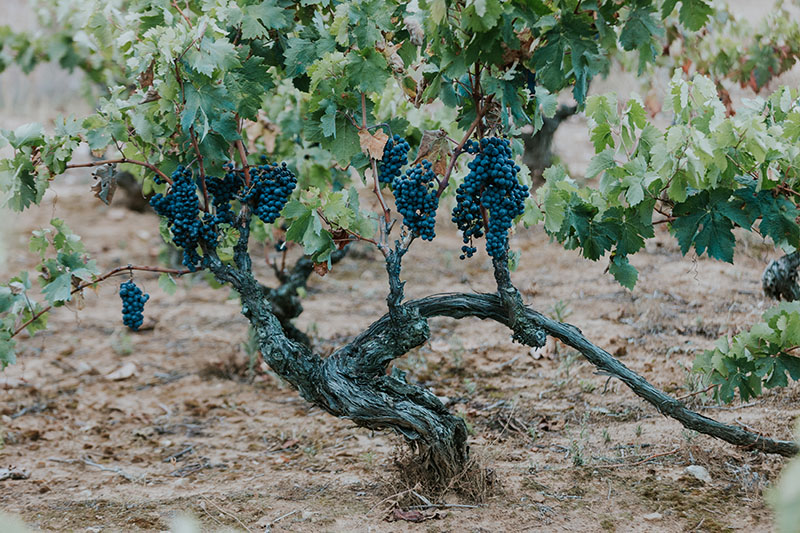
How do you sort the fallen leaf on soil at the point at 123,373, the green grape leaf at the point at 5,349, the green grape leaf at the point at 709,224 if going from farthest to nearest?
the fallen leaf on soil at the point at 123,373
the green grape leaf at the point at 5,349
the green grape leaf at the point at 709,224

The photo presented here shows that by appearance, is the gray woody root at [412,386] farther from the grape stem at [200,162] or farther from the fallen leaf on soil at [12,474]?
the fallen leaf on soil at [12,474]

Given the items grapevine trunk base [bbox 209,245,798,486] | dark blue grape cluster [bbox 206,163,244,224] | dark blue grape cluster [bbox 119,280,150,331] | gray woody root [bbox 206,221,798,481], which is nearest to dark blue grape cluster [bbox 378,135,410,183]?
gray woody root [bbox 206,221,798,481]

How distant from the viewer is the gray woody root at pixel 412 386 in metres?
2.54

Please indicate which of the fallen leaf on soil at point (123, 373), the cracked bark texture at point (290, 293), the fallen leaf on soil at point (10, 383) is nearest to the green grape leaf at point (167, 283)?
the cracked bark texture at point (290, 293)

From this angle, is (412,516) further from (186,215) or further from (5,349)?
(5,349)

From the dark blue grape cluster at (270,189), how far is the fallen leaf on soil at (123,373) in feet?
7.07

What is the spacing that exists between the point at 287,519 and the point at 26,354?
9.61 feet

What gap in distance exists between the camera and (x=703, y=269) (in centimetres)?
504

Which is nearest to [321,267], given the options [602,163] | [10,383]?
[602,163]

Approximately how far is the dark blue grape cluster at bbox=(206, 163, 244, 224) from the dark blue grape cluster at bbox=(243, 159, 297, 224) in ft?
0.33

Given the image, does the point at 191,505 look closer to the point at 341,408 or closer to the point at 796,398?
the point at 341,408

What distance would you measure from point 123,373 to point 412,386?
2433 mm

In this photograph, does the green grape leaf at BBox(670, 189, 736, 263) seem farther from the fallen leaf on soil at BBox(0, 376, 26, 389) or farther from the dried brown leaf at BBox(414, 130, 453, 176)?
the fallen leaf on soil at BBox(0, 376, 26, 389)

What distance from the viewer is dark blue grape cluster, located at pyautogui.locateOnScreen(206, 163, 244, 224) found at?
2.77 meters
